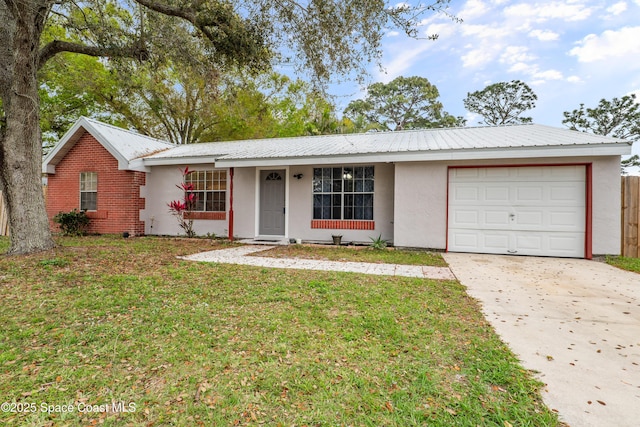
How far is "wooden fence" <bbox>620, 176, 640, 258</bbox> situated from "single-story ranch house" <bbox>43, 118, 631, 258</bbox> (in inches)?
28.5

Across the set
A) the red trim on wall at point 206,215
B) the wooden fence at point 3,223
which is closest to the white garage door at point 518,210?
the red trim on wall at point 206,215

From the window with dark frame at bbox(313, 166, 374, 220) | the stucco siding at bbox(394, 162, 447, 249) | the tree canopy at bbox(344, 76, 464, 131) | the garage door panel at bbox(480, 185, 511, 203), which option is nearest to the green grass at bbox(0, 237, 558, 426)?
the stucco siding at bbox(394, 162, 447, 249)

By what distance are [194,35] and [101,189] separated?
24.3 feet

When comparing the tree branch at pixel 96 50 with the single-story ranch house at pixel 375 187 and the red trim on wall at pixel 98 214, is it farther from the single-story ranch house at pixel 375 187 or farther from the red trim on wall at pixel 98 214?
the red trim on wall at pixel 98 214

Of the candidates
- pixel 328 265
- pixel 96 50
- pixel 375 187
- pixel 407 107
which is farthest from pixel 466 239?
pixel 407 107

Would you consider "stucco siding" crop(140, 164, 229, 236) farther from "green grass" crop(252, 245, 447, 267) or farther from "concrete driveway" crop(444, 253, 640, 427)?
"concrete driveway" crop(444, 253, 640, 427)

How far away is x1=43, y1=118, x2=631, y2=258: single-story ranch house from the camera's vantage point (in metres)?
7.52

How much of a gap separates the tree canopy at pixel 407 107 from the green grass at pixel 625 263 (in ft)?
78.2

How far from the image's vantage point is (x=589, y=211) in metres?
7.35

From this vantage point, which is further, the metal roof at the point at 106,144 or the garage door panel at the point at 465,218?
the metal roof at the point at 106,144

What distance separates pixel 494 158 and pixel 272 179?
6.46 meters

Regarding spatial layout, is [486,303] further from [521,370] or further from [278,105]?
[278,105]

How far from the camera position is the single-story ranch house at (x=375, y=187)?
7516 millimetres

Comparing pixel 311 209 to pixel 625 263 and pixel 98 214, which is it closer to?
pixel 625 263
